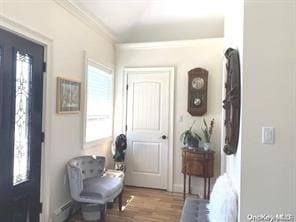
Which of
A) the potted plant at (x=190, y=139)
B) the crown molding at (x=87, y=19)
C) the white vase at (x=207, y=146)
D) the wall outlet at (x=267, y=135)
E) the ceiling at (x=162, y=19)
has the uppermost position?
the ceiling at (x=162, y=19)

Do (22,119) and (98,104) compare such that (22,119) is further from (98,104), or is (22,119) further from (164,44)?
(164,44)

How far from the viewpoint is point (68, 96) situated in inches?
123

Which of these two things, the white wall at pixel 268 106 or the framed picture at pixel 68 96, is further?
the framed picture at pixel 68 96

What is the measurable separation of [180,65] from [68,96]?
2.09 meters

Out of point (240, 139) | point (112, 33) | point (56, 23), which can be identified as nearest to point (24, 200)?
point (56, 23)

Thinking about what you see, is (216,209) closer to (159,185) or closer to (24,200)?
(24,200)

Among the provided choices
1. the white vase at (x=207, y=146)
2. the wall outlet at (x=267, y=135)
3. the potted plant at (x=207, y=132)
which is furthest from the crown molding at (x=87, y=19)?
the wall outlet at (x=267, y=135)

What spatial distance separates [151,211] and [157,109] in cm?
175

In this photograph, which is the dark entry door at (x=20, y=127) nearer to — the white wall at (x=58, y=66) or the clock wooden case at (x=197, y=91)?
the white wall at (x=58, y=66)

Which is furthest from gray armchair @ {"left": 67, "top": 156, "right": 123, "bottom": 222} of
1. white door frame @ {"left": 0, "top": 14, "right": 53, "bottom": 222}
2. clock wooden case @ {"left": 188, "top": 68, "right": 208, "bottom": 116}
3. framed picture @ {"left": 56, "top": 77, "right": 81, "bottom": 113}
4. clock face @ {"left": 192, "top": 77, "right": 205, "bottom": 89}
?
clock face @ {"left": 192, "top": 77, "right": 205, "bottom": 89}

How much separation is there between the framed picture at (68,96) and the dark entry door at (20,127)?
0.26 meters

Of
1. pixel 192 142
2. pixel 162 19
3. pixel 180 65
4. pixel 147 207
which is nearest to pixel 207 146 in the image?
pixel 192 142

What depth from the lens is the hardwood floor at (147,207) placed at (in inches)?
127

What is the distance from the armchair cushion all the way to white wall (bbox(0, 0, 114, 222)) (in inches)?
13.8
